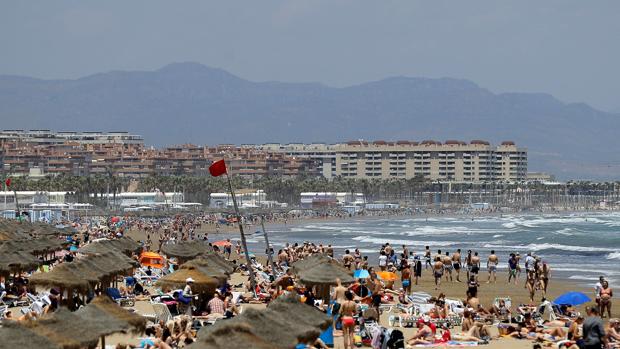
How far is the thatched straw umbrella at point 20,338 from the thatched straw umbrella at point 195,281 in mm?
9388

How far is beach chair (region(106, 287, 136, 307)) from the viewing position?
874 inches

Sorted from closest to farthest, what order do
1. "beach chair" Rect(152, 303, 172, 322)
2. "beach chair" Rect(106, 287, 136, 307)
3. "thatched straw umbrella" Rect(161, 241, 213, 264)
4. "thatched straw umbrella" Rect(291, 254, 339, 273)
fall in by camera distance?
"beach chair" Rect(152, 303, 172, 322)
"beach chair" Rect(106, 287, 136, 307)
"thatched straw umbrella" Rect(291, 254, 339, 273)
"thatched straw umbrella" Rect(161, 241, 213, 264)

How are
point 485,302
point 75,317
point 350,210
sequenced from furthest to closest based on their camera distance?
point 350,210
point 485,302
point 75,317

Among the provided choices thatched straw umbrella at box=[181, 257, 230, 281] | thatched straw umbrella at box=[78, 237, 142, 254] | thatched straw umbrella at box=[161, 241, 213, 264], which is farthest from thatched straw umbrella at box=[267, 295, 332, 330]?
thatched straw umbrella at box=[161, 241, 213, 264]

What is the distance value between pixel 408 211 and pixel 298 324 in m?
132

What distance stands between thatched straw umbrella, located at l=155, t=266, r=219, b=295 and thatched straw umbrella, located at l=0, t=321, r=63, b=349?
9388 mm

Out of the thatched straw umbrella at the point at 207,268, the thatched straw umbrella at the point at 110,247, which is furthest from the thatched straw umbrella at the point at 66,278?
the thatched straw umbrella at the point at 110,247

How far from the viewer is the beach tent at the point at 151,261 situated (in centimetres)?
3200

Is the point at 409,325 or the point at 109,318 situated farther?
the point at 409,325

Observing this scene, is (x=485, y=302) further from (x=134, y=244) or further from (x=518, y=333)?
(x=134, y=244)

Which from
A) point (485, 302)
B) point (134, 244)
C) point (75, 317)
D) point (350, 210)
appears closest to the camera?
point (75, 317)

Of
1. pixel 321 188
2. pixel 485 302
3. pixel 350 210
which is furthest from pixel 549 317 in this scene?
pixel 321 188

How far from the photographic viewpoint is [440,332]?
60.5ft

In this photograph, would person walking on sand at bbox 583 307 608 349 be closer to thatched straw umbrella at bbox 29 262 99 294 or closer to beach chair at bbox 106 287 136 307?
thatched straw umbrella at bbox 29 262 99 294
